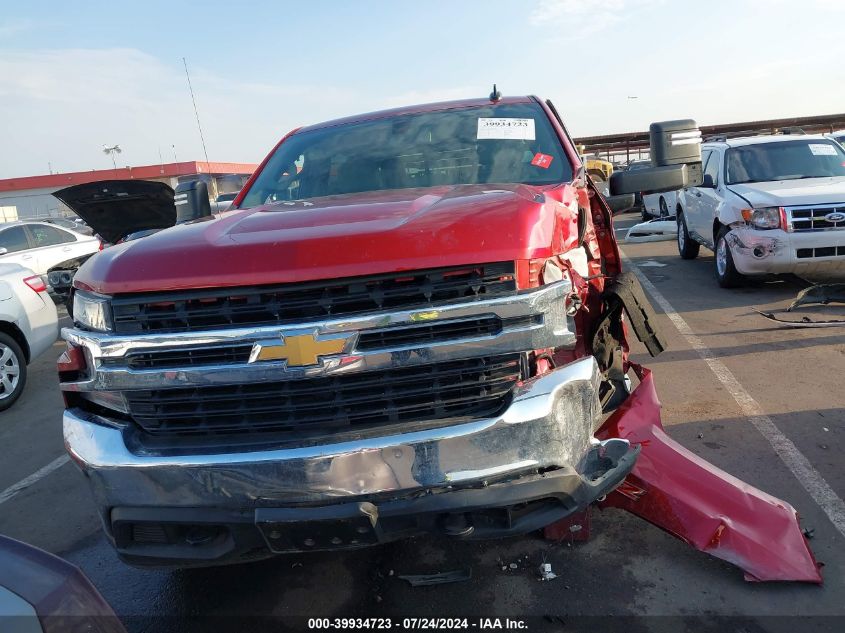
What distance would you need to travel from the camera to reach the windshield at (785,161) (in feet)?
26.4

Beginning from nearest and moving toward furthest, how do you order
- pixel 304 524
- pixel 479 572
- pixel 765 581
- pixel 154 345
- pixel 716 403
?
pixel 304 524
pixel 154 345
pixel 765 581
pixel 479 572
pixel 716 403

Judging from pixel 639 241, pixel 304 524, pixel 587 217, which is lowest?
pixel 639 241

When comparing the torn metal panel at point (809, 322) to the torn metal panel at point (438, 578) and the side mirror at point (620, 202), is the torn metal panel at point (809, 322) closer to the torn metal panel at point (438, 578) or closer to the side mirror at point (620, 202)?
the side mirror at point (620, 202)

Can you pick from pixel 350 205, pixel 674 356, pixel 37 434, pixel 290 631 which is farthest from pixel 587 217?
pixel 37 434

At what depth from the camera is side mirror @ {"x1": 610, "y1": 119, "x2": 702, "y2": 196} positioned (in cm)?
347

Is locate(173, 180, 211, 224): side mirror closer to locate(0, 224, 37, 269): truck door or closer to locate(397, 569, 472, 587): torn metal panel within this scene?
locate(397, 569, 472, 587): torn metal panel

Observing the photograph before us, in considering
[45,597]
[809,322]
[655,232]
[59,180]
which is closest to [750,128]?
[655,232]

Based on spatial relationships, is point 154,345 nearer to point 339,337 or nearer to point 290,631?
point 339,337

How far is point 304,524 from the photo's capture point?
2.09 meters

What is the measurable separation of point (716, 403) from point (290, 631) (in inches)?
129

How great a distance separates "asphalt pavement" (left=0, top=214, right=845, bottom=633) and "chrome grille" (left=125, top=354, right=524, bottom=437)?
92 centimetres

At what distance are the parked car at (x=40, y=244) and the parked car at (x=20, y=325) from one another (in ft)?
14.1

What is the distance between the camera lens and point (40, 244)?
437 inches

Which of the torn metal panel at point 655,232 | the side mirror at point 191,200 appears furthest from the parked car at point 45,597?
the torn metal panel at point 655,232
